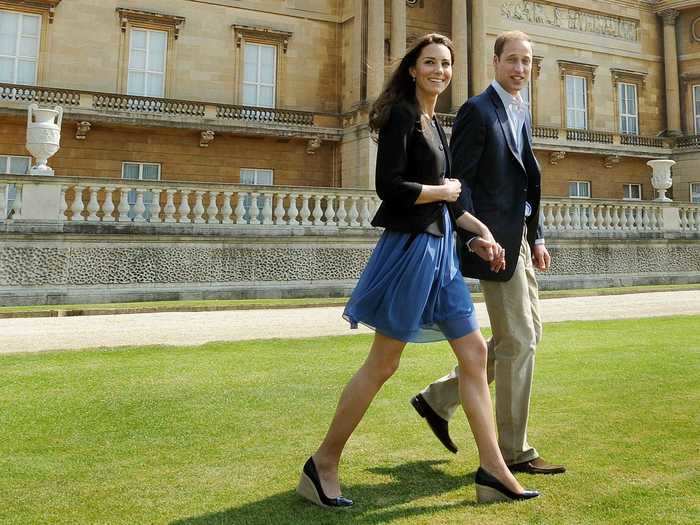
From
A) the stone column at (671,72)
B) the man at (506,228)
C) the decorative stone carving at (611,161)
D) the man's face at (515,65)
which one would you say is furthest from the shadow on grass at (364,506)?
the stone column at (671,72)

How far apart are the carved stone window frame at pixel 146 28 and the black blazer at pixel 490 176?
1930cm

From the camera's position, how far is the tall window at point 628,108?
27047 mm

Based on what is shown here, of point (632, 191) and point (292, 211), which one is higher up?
point (632, 191)

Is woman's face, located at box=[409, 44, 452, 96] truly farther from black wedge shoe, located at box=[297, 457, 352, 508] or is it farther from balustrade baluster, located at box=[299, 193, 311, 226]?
balustrade baluster, located at box=[299, 193, 311, 226]

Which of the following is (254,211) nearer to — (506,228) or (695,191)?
(506,228)

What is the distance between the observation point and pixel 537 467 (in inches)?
108

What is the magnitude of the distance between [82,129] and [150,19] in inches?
183

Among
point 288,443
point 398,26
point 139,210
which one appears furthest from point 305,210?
point 288,443

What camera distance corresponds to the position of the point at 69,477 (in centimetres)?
270

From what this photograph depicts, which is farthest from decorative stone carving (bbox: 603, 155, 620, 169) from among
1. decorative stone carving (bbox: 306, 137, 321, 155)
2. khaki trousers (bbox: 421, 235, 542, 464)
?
khaki trousers (bbox: 421, 235, 542, 464)

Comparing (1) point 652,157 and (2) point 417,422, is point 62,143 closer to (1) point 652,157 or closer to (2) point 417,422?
(2) point 417,422

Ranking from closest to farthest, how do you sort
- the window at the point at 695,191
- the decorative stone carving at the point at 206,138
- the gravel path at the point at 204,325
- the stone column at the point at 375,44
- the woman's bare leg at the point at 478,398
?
the woman's bare leg at the point at 478,398 < the gravel path at the point at 204,325 < the decorative stone carving at the point at 206,138 < the stone column at the point at 375,44 < the window at the point at 695,191

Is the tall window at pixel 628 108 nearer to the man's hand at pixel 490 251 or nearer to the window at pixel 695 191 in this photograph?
the window at pixel 695 191

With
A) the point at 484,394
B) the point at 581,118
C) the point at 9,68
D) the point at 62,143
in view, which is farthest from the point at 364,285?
the point at 581,118
